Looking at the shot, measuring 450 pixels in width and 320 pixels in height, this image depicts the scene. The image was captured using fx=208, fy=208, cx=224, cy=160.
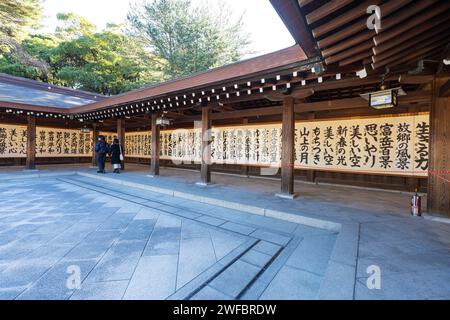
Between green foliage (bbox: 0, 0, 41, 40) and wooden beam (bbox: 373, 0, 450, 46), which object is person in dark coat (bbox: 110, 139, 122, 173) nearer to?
wooden beam (bbox: 373, 0, 450, 46)

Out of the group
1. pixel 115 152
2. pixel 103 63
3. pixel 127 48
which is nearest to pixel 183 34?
pixel 127 48

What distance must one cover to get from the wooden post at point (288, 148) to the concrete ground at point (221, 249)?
46 centimetres

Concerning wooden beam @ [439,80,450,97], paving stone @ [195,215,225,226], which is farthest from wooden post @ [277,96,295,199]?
wooden beam @ [439,80,450,97]

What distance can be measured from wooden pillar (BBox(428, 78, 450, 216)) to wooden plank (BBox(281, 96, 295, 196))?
2748mm

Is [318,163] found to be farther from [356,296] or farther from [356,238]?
[356,296]

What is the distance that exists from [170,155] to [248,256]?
386 inches

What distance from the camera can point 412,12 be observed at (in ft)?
7.63

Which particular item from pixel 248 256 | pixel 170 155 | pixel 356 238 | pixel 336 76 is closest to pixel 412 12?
pixel 336 76

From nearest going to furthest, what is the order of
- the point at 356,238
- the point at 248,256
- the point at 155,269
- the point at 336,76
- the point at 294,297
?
1. the point at 294,297
2. the point at 155,269
3. the point at 248,256
4. the point at 356,238
5. the point at 336,76

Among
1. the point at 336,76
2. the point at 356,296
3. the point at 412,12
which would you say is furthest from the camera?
the point at 336,76

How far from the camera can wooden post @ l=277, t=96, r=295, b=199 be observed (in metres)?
5.65

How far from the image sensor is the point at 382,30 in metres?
2.61

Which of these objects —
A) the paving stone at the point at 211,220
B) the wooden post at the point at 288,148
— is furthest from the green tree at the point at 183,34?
the paving stone at the point at 211,220

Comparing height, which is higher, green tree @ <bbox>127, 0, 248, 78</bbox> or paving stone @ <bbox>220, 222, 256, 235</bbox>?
green tree @ <bbox>127, 0, 248, 78</bbox>
